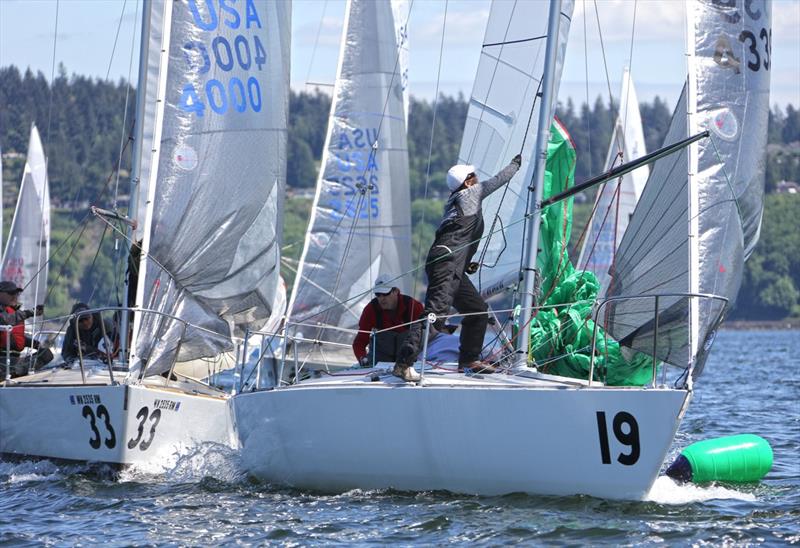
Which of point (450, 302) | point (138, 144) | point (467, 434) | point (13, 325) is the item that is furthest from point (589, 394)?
point (13, 325)

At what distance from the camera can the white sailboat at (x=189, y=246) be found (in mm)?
10859

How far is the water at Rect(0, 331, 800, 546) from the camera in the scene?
7.99 meters

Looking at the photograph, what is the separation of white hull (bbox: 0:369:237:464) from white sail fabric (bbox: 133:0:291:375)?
55cm

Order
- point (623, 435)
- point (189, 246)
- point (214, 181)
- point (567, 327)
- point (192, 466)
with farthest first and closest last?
point (214, 181) < point (189, 246) < point (192, 466) < point (567, 327) < point (623, 435)

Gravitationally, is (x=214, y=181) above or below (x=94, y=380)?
above

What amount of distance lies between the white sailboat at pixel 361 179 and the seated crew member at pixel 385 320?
28.0ft

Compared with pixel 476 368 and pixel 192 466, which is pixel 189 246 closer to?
pixel 192 466

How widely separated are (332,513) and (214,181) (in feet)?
14.6

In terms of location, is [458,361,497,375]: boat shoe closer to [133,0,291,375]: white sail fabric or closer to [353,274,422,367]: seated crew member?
[353,274,422,367]: seated crew member

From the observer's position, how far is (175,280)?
39.4ft

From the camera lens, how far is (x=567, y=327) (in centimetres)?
1038

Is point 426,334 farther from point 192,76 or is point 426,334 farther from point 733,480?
point 192,76

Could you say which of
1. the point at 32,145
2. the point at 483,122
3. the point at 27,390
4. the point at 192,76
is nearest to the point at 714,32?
the point at 483,122

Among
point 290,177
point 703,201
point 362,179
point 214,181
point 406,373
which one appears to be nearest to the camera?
point 406,373
